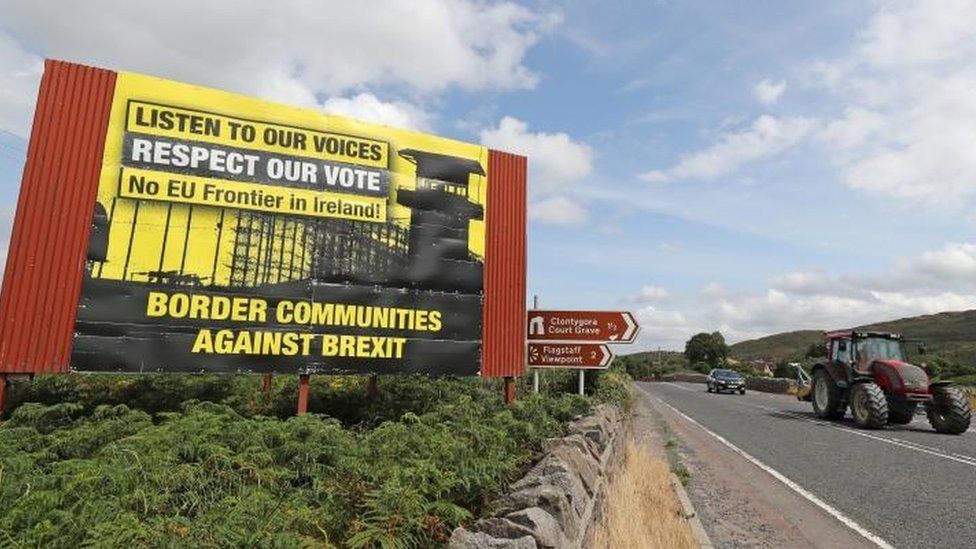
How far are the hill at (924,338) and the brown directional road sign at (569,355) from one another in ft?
205

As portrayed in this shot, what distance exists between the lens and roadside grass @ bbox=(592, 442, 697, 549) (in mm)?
5234

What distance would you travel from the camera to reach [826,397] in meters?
18.3

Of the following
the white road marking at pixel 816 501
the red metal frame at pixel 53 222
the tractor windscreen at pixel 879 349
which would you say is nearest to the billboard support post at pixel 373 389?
the red metal frame at pixel 53 222

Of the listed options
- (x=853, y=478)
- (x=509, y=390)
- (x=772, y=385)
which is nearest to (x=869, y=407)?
(x=853, y=478)

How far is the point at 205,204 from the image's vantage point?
890 centimetres

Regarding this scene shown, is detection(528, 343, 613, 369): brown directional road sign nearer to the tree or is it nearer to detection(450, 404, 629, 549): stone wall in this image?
detection(450, 404, 629, 549): stone wall

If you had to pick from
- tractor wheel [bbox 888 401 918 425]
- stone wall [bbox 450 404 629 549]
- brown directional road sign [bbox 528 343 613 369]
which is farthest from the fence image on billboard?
tractor wheel [bbox 888 401 918 425]

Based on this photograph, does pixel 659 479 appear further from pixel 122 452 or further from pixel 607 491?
pixel 122 452

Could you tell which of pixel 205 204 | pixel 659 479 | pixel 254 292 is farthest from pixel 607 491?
pixel 205 204

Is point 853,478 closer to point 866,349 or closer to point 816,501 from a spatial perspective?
point 816,501

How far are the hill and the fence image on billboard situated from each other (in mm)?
67025

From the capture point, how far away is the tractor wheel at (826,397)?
58.4 feet

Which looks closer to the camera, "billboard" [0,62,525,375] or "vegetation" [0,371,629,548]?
"vegetation" [0,371,629,548]

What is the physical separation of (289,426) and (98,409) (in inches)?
111
